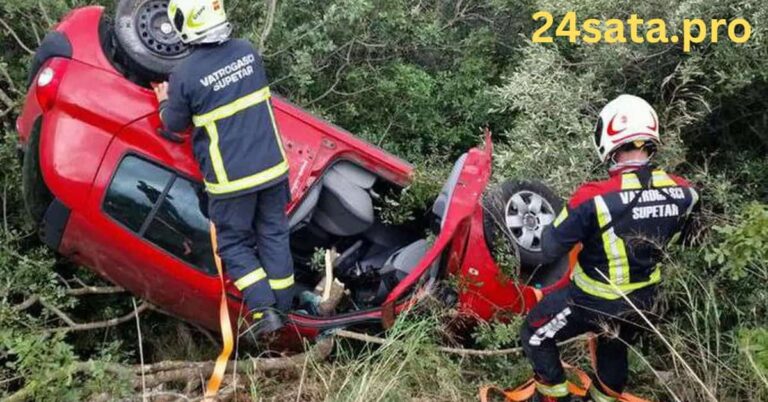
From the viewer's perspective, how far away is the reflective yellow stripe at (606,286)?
3.73 meters

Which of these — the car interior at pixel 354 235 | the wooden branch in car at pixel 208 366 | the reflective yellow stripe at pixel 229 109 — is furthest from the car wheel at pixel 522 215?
the reflective yellow stripe at pixel 229 109

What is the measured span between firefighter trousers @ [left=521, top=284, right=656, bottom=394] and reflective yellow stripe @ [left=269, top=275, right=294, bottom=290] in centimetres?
126

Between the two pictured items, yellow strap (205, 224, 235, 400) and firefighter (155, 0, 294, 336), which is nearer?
yellow strap (205, 224, 235, 400)

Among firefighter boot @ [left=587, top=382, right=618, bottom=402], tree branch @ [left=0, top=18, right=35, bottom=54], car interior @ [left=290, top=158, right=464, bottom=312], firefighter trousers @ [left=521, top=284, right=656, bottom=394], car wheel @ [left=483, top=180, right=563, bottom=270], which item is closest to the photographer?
firefighter trousers @ [left=521, top=284, right=656, bottom=394]

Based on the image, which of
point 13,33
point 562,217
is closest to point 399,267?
point 562,217

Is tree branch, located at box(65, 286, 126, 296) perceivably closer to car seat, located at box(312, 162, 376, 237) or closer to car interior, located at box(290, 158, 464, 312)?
car interior, located at box(290, 158, 464, 312)

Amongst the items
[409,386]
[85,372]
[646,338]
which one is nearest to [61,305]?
[85,372]

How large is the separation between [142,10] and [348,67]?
2393 mm

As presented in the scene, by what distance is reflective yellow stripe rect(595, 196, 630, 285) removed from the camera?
11.5 ft

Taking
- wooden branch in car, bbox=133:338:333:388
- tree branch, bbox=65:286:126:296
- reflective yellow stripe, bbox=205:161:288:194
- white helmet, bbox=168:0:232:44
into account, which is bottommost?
tree branch, bbox=65:286:126:296

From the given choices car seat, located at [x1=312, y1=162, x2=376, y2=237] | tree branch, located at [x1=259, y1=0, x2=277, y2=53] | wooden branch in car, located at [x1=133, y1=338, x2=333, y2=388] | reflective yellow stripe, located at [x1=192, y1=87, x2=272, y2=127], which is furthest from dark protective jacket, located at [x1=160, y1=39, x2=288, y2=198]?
tree branch, located at [x1=259, y1=0, x2=277, y2=53]

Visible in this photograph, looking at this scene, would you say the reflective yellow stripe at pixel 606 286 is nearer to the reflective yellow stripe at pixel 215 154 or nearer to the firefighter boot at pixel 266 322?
the firefighter boot at pixel 266 322

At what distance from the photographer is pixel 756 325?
3.88m

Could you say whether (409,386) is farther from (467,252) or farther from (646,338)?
(646,338)
